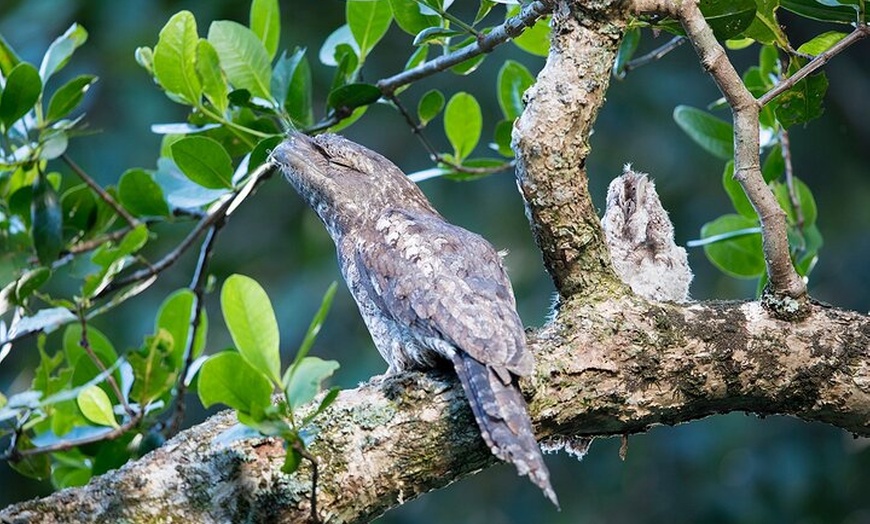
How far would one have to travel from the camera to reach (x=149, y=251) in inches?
322

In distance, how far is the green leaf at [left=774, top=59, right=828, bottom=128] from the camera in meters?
2.43

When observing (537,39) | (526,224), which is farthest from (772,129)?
(526,224)

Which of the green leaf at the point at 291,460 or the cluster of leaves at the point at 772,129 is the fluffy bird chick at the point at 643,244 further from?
the green leaf at the point at 291,460

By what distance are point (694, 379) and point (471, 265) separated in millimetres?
526

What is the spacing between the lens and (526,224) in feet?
25.7

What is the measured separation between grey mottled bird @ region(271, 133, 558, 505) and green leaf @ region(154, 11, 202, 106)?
0.87ft

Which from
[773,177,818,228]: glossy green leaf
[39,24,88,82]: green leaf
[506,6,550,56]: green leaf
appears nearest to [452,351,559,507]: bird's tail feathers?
[506,6,550,56]: green leaf

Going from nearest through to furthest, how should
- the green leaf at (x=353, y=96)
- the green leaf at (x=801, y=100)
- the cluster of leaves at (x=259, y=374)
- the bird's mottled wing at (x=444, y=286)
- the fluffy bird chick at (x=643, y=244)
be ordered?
the cluster of leaves at (x=259, y=374)
the bird's mottled wing at (x=444, y=286)
the green leaf at (x=801, y=100)
the green leaf at (x=353, y=96)
the fluffy bird chick at (x=643, y=244)

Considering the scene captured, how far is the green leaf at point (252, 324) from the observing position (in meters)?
1.91

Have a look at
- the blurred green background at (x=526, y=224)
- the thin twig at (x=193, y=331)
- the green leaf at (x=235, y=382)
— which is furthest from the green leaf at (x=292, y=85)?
the blurred green background at (x=526, y=224)

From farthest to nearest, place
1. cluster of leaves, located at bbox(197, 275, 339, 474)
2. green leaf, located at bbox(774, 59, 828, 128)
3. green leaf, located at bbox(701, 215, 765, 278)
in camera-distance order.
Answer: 1. green leaf, located at bbox(701, 215, 765, 278)
2. green leaf, located at bbox(774, 59, 828, 128)
3. cluster of leaves, located at bbox(197, 275, 339, 474)

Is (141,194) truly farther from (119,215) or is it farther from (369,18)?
(369,18)

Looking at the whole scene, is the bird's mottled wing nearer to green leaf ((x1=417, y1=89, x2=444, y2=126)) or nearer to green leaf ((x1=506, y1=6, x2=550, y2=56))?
green leaf ((x1=417, y1=89, x2=444, y2=126))

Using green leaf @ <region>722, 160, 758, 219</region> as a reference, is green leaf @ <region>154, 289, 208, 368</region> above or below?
below
